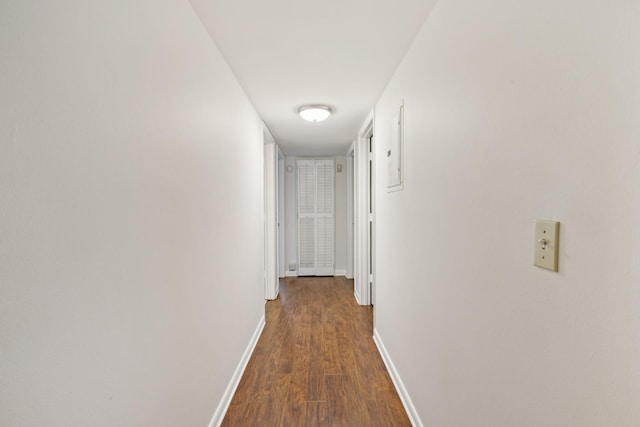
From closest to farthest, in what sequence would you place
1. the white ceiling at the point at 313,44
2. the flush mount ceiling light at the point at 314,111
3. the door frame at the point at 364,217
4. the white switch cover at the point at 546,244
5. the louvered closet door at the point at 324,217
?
the white switch cover at the point at 546,244
the white ceiling at the point at 313,44
the flush mount ceiling light at the point at 314,111
the door frame at the point at 364,217
the louvered closet door at the point at 324,217

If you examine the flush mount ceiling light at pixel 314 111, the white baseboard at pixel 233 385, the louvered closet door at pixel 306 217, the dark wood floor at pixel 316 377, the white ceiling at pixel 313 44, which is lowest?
the dark wood floor at pixel 316 377

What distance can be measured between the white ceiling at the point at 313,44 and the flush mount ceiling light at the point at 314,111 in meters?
0.06

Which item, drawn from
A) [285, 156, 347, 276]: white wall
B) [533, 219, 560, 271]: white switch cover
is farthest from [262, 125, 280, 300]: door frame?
[533, 219, 560, 271]: white switch cover

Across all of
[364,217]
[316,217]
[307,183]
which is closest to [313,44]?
[364,217]

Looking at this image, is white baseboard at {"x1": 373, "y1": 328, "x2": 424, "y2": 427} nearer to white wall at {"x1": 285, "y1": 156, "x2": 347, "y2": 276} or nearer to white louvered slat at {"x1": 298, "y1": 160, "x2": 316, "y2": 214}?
white wall at {"x1": 285, "y1": 156, "x2": 347, "y2": 276}

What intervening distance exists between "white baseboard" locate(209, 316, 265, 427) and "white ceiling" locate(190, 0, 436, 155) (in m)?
2.09

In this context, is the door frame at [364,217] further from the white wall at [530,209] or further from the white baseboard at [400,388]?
the white wall at [530,209]

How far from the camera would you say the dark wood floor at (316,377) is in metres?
1.89

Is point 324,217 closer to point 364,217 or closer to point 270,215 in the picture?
point 270,215

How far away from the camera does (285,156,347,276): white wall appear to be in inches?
221

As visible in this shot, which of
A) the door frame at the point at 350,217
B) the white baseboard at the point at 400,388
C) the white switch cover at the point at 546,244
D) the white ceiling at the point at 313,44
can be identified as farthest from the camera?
the door frame at the point at 350,217

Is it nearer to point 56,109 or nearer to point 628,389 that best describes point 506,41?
point 628,389

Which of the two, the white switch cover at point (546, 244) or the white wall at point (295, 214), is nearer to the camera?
the white switch cover at point (546, 244)

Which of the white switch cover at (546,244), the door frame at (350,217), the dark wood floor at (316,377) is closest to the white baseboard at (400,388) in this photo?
the dark wood floor at (316,377)
